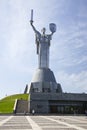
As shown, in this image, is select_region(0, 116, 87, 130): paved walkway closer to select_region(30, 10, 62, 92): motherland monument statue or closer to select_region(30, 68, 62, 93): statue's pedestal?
select_region(30, 68, 62, 93): statue's pedestal

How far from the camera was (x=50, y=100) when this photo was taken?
61.2 m

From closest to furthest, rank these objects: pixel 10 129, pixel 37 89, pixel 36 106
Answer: pixel 10 129, pixel 36 106, pixel 37 89

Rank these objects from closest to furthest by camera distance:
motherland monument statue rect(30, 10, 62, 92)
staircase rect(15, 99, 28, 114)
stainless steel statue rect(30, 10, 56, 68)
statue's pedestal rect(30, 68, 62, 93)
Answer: staircase rect(15, 99, 28, 114)
statue's pedestal rect(30, 68, 62, 93)
motherland monument statue rect(30, 10, 62, 92)
stainless steel statue rect(30, 10, 56, 68)

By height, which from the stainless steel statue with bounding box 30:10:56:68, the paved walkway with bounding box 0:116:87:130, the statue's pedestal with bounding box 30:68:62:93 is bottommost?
the paved walkway with bounding box 0:116:87:130

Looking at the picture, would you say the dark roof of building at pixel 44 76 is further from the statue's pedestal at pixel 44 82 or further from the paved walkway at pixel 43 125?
the paved walkway at pixel 43 125

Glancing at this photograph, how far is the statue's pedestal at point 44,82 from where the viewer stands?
8012 cm

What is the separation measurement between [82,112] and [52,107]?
616 centimetres

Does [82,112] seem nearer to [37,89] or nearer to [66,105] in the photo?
[66,105]

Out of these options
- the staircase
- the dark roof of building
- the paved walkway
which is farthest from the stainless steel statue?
the paved walkway

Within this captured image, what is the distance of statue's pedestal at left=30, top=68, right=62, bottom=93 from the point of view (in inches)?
3155

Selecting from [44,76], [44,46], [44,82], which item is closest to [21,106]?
[44,82]

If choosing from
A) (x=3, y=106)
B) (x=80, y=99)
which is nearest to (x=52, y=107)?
(x=80, y=99)

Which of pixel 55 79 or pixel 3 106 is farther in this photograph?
pixel 55 79

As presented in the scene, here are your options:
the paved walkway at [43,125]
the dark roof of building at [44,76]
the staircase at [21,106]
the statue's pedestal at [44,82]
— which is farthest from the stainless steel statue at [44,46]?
the paved walkway at [43,125]
